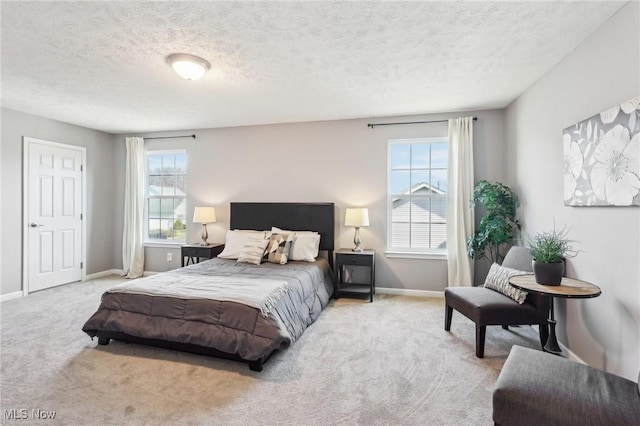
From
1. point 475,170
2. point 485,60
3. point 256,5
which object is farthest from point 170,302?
point 475,170

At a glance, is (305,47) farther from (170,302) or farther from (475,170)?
(475,170)

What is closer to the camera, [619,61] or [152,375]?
[619,61]

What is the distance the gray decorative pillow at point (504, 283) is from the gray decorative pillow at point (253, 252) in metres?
2.51

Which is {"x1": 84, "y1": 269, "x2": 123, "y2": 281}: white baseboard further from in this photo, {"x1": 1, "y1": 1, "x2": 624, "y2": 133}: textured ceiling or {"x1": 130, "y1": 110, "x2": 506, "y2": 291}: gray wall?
{"x1": 1, "y1": 1, "x2": 624, "y2": 133}: textured ceiling

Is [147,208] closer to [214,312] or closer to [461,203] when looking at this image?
[214,312]

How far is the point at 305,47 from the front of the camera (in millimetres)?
2494

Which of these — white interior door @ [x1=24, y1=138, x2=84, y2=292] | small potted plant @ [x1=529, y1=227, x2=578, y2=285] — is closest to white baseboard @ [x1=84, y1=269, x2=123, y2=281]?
white interior door @ [x1=24, y1=138, x2=84, y2=292]

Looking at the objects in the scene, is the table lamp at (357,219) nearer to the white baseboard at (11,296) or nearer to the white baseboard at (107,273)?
the white baseboard at (107,273)

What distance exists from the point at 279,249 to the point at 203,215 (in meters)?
1.58

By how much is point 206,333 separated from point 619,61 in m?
3.42

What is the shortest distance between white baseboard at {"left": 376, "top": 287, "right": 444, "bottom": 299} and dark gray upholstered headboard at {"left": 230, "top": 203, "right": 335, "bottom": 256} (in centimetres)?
90

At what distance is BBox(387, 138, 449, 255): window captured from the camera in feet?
14.4

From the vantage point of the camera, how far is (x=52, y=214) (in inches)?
183

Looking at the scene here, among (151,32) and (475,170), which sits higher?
(151,32)
